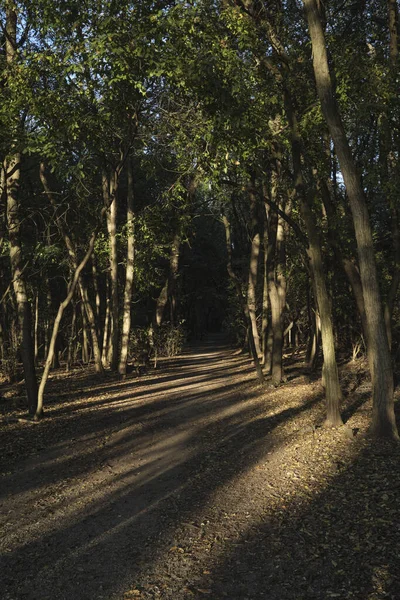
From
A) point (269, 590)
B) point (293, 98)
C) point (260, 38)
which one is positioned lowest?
point (269, 590)

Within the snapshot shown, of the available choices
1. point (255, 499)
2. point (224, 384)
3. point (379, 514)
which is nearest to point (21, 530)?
point (255, 499)

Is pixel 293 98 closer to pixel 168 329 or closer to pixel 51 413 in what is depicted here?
pixel 51 413

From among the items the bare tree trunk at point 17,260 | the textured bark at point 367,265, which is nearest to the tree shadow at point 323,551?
the textured bark at point 367,265

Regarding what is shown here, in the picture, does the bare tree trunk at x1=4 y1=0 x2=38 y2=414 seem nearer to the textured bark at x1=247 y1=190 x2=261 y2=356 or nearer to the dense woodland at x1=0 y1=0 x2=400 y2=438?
the dense woodland at x1=0 y1=0 x2=400 y2=438

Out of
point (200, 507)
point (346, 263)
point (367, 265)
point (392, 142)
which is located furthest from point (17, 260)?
point (392, 142)

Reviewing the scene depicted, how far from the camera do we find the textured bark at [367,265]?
7.90m

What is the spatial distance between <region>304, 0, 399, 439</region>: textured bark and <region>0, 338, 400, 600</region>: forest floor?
63 cm

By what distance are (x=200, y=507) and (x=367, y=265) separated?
4.36 meters

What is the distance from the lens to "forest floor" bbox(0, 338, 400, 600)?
4184 millimetres

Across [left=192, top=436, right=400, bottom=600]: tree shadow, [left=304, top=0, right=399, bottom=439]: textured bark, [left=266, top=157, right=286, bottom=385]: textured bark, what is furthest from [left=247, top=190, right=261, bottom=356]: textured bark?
[left=192, top=436, right=400, bottom=600]: tree shadow

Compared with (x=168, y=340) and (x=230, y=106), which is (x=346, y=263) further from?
(x=168, y=340)

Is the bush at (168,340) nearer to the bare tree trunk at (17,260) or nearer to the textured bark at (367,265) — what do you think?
the bare tree trunk at (17,260)

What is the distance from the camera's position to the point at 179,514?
5656 mm

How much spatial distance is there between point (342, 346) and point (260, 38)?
41.6ft
